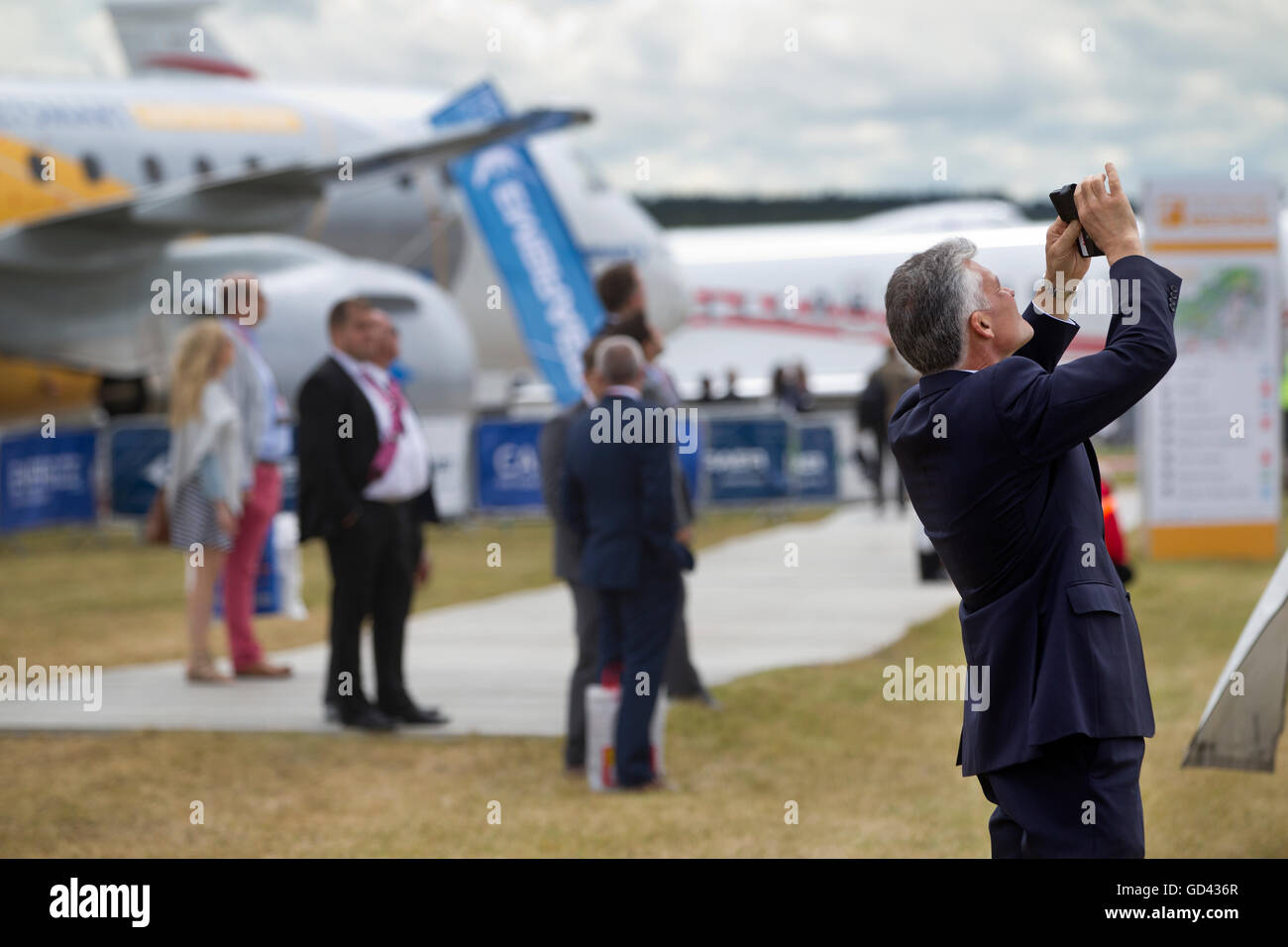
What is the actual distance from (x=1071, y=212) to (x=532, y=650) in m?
7.17

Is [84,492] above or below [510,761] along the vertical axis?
above

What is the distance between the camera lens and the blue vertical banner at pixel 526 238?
18594mm

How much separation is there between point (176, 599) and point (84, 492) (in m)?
3.91

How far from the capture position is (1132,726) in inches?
114

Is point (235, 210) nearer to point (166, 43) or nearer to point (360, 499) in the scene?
point (166, 43)

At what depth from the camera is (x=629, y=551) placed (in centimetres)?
620

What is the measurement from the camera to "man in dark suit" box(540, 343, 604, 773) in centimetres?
672

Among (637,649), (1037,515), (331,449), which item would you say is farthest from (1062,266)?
(331,449)

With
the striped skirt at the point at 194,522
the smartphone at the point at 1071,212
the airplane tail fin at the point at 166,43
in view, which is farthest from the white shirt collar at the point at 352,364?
the airplane tail fin at the point at 166,43

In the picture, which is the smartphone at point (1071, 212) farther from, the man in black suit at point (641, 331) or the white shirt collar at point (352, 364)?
the white shirt collar at point (352, 364)

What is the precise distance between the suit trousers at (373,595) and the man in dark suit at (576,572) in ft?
3.14
